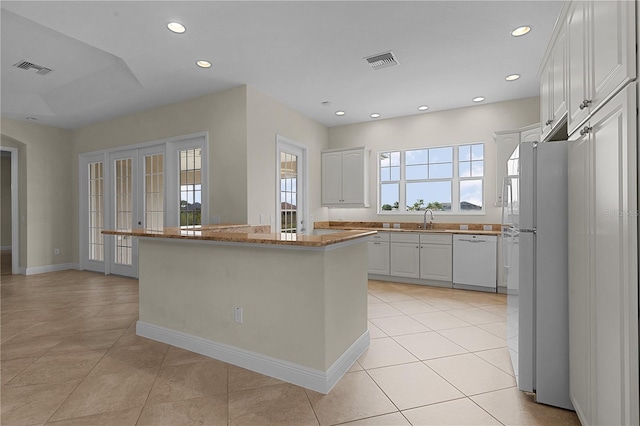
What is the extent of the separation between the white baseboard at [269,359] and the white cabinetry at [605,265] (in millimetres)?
1363

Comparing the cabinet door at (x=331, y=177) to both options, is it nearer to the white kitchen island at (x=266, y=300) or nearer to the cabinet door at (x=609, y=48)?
the white kitchen island at (x=266, y=300)

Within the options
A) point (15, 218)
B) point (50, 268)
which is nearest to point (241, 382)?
point (50, 268)

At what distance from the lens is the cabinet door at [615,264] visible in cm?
115

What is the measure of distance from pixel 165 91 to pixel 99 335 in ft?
10.4

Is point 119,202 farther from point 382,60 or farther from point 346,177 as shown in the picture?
point 382,60

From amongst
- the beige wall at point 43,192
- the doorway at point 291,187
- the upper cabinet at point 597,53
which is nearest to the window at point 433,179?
the doorway at point 291,187

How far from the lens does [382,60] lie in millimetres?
3523

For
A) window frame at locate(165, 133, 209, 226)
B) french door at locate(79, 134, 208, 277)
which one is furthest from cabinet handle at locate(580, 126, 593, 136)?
window frame at locate(165, 133, 209, 226)

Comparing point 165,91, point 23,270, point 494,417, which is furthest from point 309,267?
point 23,270

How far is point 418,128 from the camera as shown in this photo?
557 cm

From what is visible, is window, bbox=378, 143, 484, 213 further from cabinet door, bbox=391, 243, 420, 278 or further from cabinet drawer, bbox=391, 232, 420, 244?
cabinet door, bbox=391, 243, 420, 278

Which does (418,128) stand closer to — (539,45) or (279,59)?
(539,45)

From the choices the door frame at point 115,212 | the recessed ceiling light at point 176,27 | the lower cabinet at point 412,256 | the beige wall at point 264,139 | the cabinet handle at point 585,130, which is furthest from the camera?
the door frame at point 115,212

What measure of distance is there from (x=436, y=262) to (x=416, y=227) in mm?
865
